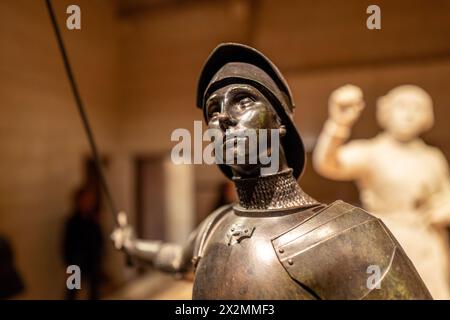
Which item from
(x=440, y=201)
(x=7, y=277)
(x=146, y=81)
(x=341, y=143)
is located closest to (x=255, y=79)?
(x=341, y=143)

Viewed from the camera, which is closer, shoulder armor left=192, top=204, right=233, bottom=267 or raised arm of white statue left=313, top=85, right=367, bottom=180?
shoulder armor left=192, top=204, right=233, bottom=267

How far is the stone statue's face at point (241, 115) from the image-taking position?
1168 mm

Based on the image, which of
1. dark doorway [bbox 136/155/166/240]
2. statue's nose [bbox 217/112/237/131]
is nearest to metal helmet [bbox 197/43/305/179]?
statue's nose [bbox 217/112/237/131]

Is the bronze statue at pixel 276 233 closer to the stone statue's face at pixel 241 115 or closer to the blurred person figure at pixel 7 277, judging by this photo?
the stone statue's face at pixel 241 115

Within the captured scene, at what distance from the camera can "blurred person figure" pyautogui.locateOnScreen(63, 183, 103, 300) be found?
10.4 feet

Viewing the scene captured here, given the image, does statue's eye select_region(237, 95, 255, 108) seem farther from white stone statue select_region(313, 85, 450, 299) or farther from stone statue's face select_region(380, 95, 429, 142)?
stone statue's face select_region(380, 95, 429, 142)

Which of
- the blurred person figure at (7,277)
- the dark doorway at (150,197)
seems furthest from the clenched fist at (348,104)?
the dark doorway at (150,197)

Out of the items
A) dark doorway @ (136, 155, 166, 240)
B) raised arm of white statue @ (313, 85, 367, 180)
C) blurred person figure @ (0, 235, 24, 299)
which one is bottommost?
dark doorway @ (136, 155, 166, 240)

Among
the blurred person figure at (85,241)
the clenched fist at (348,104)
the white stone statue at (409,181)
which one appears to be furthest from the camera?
the blurred person figure at (85,241)

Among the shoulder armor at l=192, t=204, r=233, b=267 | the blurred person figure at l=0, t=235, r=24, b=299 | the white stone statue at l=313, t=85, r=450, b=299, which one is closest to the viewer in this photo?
the shoulder armor at l=192, t=204, r=233, b=267

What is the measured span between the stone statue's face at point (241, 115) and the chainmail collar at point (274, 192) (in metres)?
0.05

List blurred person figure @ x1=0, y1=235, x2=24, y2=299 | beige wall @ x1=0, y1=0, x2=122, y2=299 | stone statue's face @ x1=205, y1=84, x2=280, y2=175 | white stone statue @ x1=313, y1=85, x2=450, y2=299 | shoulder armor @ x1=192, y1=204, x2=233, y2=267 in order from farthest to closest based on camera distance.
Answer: beige wall @ x1=0, y1=0, x2=122, y2=299 < white stone statue @ x1=313, y1=85, x2=450, y2=299 < blurred person figure @ x1=0, y1=235, x2=24, y2=299 < shoulder armor @ x1=192, y1=204, x2=233, y2=267 < stone statue's face @ x1=205, y1=84, x2=280, y2=175

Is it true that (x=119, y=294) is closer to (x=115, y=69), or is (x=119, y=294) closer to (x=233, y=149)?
(x=115, y=69)
